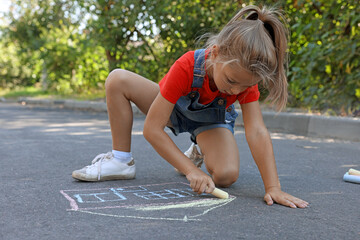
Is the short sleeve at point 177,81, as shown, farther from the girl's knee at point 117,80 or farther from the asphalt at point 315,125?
the asphalt at point 315,125

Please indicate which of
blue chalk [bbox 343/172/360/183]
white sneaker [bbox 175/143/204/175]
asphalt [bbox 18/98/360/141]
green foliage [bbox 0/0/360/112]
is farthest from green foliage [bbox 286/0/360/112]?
white sneaker [bbox 175/143/204/175]

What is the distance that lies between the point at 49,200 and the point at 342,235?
1315 mm

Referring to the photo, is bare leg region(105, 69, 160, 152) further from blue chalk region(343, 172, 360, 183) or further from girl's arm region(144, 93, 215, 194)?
blue chalk region(343, 172, 360, 183)

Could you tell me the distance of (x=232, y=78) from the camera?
2047 millimetres

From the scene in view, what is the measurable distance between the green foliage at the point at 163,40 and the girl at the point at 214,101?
269 millimetres

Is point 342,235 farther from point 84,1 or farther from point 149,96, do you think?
point 84,1

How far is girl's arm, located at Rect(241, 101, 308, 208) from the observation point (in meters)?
2.19

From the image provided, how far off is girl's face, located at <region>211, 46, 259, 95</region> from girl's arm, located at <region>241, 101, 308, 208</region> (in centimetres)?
34

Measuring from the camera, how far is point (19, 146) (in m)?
3.84

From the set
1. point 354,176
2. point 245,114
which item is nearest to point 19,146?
point 245,114

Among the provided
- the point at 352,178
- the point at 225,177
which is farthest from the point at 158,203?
the point at 352,178

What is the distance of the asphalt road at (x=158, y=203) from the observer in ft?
5.69

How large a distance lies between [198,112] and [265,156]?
0.49m

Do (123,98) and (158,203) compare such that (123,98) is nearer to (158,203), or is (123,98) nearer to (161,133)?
(161,133)
